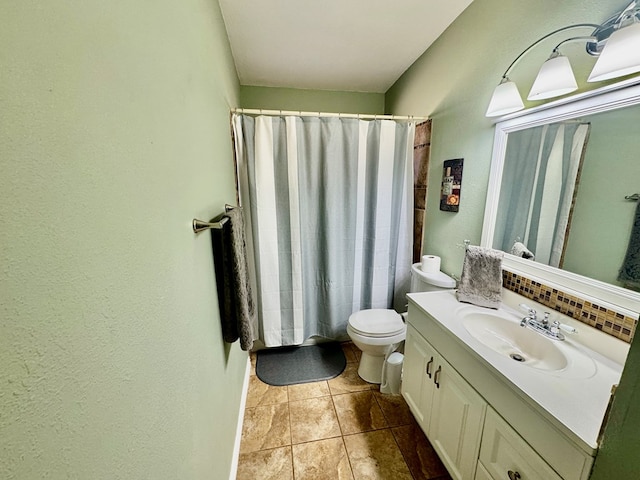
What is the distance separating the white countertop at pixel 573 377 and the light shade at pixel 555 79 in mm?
907

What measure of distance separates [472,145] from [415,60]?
984mm

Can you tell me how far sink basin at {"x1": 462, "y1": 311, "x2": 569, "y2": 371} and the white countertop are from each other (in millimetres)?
55

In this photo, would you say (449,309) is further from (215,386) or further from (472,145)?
(215,386)

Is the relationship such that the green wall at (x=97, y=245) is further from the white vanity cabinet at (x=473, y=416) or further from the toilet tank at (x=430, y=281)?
the toilet tank at (x=430, y=281)

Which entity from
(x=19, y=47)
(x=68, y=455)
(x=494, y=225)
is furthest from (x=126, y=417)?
(x=494, y=225)

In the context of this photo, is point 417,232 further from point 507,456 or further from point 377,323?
point 507,456

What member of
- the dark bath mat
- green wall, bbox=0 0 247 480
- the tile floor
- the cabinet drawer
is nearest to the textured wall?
the cabinet drawer

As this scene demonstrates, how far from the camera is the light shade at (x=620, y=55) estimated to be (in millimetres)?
791

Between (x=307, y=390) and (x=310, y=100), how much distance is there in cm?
257

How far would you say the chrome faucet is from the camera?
1.05 metres

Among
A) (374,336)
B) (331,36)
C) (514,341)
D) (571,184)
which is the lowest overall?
(374,336)

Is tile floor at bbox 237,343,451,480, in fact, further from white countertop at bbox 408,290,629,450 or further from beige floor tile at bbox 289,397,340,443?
white countertop at bbox 408,290,629,450

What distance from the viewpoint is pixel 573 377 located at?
2.81 feet

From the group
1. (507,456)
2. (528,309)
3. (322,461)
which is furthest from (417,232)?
(322,461)
